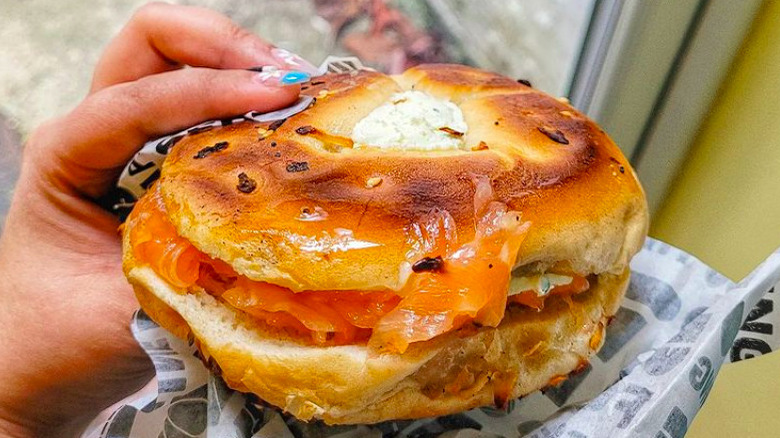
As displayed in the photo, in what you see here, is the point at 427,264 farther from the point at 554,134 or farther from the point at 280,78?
the point at 280,78

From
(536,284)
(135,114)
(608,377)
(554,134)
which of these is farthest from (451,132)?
(135,114)

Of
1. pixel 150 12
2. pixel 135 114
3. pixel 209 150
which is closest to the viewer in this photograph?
pixel 209 150

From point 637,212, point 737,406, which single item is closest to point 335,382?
point 637,212

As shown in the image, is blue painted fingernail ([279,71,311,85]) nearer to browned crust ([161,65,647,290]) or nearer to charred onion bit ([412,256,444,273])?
browned crust ([161,65,647,290])

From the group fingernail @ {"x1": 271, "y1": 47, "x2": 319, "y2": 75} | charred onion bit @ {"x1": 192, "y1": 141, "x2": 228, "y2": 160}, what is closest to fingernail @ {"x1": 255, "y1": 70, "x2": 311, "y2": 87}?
fingernail @ {"x1": 271, "y1": 47, "x2": 319, "y2": 75}

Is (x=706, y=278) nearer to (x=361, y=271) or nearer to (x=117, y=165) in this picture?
(x=361, y=271)

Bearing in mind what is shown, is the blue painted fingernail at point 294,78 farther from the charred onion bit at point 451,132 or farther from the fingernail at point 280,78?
the charred onion bit at point 451,132
